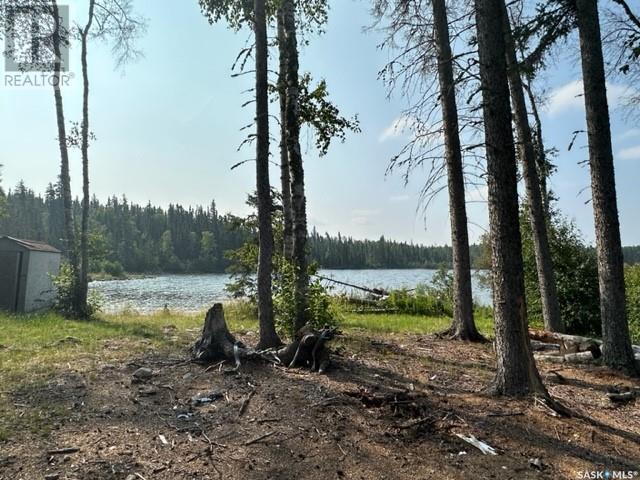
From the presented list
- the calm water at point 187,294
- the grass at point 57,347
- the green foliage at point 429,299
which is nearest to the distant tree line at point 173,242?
the calm water at point 187,294

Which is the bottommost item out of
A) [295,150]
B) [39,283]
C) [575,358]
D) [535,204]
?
[575,358]

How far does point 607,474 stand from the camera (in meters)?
2.84

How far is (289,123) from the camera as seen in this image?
7.25 m

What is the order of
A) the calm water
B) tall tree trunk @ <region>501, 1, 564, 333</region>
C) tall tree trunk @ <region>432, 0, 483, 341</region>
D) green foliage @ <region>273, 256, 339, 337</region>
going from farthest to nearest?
1. the calm water
2. tall tree trunk @ <region>501, 1, 564, 333</region>
3. tall tree trunk @ <region>432, 0, 483, 341</region>
4. green foliage @ <region>273, 256, 339, 337</region>

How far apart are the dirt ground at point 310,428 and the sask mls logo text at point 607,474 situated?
4cm

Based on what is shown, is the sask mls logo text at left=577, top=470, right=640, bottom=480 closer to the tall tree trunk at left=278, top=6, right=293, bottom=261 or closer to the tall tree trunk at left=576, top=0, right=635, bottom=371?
the tall tree trunk at left=576, top=0, right=635, bottom=371

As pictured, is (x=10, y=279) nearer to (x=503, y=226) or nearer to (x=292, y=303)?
(x=292, y=303)

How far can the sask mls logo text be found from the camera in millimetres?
2803

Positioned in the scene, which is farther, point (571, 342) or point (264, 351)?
point (571, 342)

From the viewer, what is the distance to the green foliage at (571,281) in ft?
34.9

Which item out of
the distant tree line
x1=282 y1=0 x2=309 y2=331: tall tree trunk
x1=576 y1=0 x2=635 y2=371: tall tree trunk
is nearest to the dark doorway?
x1=282 y1=0 x2=309 y2=331: tall tree trunk

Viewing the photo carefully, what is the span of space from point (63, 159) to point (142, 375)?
9176mm

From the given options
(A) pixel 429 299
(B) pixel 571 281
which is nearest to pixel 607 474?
(B) pixel 571 281
